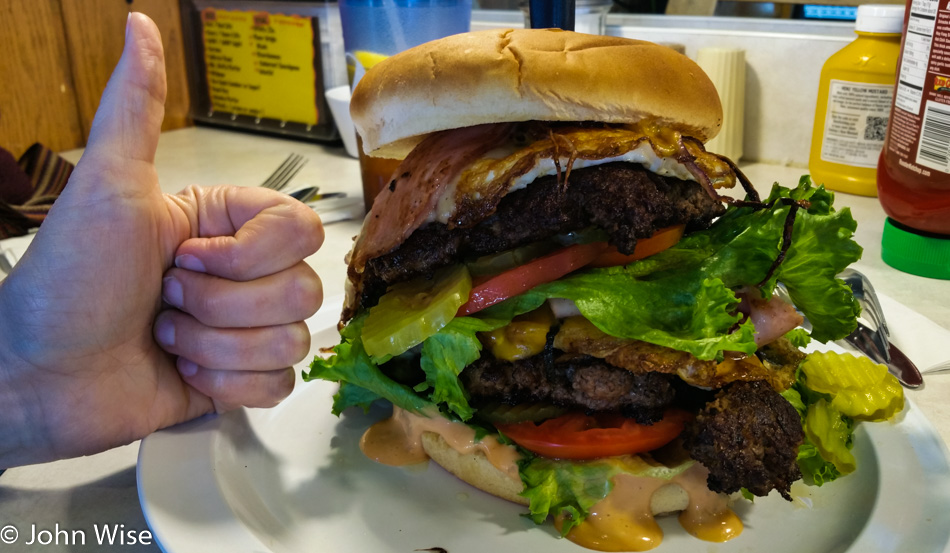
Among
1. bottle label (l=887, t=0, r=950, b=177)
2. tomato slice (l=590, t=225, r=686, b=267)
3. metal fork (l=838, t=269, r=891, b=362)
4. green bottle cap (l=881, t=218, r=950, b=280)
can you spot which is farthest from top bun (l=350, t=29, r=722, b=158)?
green bottle cap (l=881, t=218, r=950, b=280)

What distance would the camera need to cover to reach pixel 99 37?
133 inches

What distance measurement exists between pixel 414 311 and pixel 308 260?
1.20m

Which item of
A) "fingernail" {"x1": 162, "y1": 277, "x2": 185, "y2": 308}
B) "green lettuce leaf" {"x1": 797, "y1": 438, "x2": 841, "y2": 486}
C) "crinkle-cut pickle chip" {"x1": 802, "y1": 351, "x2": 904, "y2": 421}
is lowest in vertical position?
"green lettuce leaf" {"x1": 797, "y1": 438, "x2": 841, "y2": 486}

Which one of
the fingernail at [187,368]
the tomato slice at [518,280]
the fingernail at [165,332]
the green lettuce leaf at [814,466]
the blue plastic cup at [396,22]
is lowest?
the green lettuce leaf at [814,466]

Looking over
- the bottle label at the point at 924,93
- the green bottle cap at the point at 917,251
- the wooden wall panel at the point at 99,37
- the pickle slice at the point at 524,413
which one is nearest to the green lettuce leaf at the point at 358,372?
the pickle slice at the point at 524,413

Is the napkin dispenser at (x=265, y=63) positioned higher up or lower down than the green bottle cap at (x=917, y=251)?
higher up

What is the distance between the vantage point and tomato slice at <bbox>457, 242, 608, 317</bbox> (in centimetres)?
108

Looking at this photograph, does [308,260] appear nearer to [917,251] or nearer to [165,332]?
[165,332]

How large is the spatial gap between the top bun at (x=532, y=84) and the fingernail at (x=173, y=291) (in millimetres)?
394

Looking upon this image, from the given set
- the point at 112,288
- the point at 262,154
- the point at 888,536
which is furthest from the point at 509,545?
the point at 262,154

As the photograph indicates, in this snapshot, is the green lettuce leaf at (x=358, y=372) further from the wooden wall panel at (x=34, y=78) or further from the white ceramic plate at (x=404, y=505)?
the wooden wall panel at (x=34, y=78)

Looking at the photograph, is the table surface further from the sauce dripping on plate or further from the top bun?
the top bun

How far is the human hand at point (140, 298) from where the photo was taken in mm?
1014

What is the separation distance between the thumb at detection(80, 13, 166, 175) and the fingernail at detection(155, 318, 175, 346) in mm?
265
